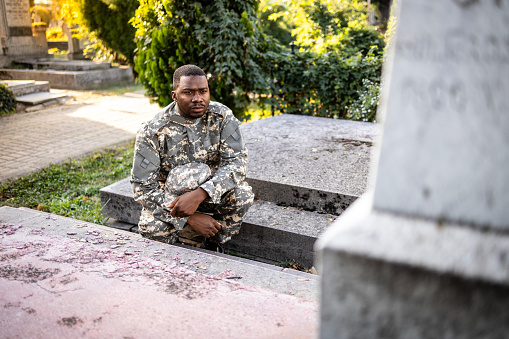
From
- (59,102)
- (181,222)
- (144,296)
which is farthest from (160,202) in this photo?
(59,102)

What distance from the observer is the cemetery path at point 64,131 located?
18.3 feet

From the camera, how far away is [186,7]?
5.61 meters

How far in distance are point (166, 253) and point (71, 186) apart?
2808mm

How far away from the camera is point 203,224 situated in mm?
2721

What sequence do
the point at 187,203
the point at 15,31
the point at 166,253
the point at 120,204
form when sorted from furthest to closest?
the point at 15,31 < the point at 120,204 < the point at 187,203 < the point at 166,253

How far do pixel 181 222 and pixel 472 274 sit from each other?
2.14 m

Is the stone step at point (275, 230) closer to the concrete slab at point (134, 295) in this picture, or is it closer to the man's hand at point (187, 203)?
the man's hand at point (187, 203)

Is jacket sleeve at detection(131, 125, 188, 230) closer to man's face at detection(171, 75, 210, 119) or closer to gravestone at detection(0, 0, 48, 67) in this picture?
man's face at detection(171, 75, 210, 119)

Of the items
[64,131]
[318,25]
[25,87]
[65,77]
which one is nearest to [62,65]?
[65,77]

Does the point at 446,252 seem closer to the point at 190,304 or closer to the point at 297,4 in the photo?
the point at 190,304

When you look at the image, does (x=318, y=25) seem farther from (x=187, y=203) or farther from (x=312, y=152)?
(x=187, y=203)

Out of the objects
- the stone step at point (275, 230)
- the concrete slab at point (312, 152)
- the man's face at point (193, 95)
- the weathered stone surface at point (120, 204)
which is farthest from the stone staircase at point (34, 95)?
the man's face at point (193, 95)

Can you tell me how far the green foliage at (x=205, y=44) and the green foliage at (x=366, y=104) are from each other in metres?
1.42

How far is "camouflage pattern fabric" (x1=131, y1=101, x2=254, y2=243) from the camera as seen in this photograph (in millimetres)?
2723
